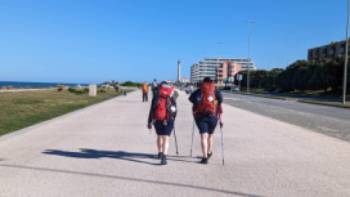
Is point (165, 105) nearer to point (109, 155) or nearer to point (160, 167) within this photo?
point (160, 167)

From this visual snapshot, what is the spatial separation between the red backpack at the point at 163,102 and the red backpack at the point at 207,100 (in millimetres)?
571

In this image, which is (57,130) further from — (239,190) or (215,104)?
(239,190)

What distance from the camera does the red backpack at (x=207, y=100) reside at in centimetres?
745

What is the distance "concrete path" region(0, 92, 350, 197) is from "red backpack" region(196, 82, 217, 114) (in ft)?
3.27

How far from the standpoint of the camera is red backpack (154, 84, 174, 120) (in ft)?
24.4

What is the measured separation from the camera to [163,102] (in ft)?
24.6

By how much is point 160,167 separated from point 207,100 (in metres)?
1.45

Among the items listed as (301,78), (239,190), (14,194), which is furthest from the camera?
(301,78)

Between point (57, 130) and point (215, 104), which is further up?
point (215, 104)

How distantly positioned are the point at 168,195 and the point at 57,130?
25.9 ft

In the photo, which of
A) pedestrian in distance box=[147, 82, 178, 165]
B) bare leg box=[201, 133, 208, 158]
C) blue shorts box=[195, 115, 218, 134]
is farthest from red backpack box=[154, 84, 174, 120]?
bare leg box=[201, 133, 208, 158]

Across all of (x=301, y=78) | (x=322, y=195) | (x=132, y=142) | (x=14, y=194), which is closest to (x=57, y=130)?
(x=132, y=142)

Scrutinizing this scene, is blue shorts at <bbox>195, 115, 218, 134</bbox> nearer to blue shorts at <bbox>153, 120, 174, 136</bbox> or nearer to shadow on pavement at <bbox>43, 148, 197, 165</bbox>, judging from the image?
blue shorts at <bbox>153, 120, 174, 136</bbox>

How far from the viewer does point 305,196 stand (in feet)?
18.1
